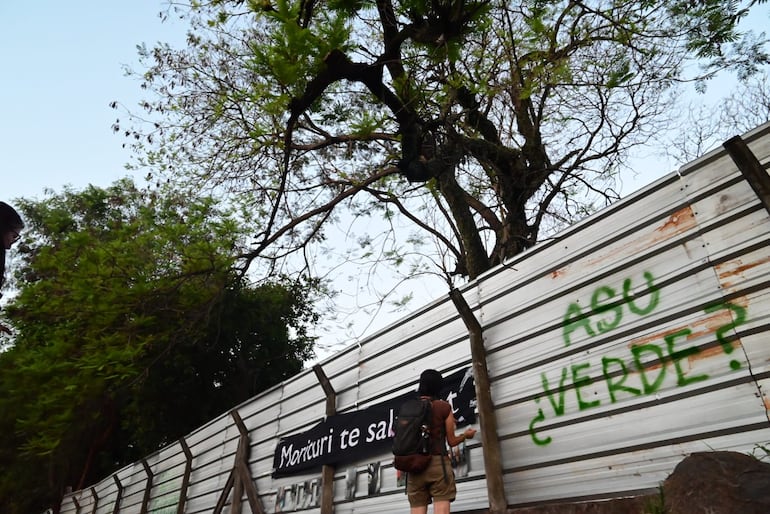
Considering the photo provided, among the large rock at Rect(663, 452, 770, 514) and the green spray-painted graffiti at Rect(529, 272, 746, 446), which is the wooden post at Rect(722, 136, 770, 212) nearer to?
the green spray-painted graffiti at Rect(529, 272, 746, 446)

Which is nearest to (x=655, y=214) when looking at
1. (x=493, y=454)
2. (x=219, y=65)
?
(x=493, y=454)

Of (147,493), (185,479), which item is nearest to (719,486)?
(185,479)

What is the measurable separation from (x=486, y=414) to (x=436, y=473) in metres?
0.72

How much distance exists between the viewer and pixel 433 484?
3.59m

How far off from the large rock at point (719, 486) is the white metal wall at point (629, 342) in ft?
1.41

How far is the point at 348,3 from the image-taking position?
496 centimetres

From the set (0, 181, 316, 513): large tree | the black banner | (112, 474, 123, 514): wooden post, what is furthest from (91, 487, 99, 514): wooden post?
the black banner

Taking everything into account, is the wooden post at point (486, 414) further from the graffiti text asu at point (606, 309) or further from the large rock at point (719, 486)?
the large rock at point (719, 486)

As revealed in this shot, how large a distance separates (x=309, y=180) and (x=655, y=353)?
261 inches

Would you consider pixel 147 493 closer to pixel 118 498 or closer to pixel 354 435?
pixel 118 498

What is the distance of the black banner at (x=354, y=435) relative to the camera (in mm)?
4473

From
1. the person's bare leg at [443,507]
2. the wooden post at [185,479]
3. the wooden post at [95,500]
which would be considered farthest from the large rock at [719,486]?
the wooden post at [95,500]

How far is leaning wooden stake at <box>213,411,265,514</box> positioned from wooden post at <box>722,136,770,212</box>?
6.53 metres

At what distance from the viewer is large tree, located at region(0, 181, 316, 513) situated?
8.16 m
